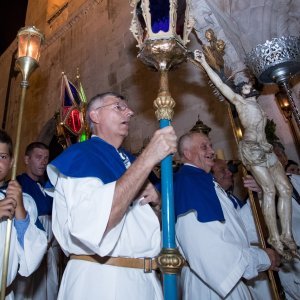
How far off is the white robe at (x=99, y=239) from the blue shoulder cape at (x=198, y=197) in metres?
0.55

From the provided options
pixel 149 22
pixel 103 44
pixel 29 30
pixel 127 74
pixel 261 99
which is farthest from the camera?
pixel 103 44

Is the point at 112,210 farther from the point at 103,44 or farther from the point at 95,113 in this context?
the point at 103,44

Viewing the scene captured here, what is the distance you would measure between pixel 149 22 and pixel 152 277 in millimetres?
1533

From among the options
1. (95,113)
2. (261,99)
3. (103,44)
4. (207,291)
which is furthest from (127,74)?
(207,291)

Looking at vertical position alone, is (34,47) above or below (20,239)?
above

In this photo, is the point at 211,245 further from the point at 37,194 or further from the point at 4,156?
the point at 37,194

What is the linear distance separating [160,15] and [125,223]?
1296 millimetres

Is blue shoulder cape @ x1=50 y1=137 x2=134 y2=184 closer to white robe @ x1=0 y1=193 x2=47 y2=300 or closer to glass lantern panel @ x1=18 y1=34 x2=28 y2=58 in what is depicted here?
white robe @ x1=0 y1=193 x2=47 y2=300

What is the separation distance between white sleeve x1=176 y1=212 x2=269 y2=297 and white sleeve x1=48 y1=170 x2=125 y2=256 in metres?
0.87

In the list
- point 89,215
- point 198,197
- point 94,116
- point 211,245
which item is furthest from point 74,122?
point 89,215

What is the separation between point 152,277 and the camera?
1.93 m

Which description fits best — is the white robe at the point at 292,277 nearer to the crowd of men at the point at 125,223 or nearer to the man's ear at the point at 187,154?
the crowd of men at the point at 125,223

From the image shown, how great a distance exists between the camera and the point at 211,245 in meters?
2.40

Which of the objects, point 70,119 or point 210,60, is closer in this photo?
point 210,60
